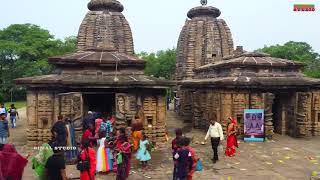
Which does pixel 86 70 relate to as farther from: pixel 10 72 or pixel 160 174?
pixel 10 72

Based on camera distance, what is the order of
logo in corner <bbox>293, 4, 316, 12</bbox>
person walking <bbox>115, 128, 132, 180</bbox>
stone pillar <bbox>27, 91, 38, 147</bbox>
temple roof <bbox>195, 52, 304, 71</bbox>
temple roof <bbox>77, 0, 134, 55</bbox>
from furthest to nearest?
temple roof <bbox>77, 0, 134, 55</bbox> → logo in corner <bbox>293, 4, 316, 12</bbox> → temple roof <bbox>195, 52, 304, 71</bbox> → stone pillar <bbox>27, 91, 38, 147</bbox> → person walking <bbox>115, 128, 132, 180</bbox>

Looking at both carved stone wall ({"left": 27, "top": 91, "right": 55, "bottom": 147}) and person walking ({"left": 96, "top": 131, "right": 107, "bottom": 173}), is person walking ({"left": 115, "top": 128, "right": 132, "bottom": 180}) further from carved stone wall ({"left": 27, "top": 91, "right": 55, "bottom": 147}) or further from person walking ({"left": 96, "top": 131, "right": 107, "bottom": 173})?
carved stone wall ({"left": 27, "top": 91, "right": 55, "bottom": 147})

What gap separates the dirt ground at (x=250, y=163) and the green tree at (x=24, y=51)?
90.3 feet

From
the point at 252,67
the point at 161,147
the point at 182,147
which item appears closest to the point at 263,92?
the point at 252,67

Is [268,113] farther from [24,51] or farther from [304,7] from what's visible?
[24,51]

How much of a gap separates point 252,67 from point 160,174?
9.23 metres

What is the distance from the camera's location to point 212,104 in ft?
56.7

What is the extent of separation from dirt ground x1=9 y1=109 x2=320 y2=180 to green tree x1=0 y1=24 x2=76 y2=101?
2754cm

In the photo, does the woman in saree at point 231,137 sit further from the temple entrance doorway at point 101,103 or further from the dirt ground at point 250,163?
the temple entrance doorway at point 101,103

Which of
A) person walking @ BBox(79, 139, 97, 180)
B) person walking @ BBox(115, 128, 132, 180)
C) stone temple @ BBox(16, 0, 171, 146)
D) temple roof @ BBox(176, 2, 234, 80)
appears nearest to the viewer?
person walking @ BBox(79, 139, 97, 180)

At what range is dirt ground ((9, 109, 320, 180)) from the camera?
9500 millimetres

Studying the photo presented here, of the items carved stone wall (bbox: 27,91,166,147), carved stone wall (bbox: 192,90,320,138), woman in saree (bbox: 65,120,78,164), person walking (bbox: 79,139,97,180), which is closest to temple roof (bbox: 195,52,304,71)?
carved stone wall (bbox: 192,90,320,138)

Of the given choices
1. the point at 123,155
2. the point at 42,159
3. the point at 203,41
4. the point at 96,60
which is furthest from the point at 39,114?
the point at 203,41

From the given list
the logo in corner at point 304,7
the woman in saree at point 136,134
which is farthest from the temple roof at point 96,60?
the logo in corner at point 304,7
